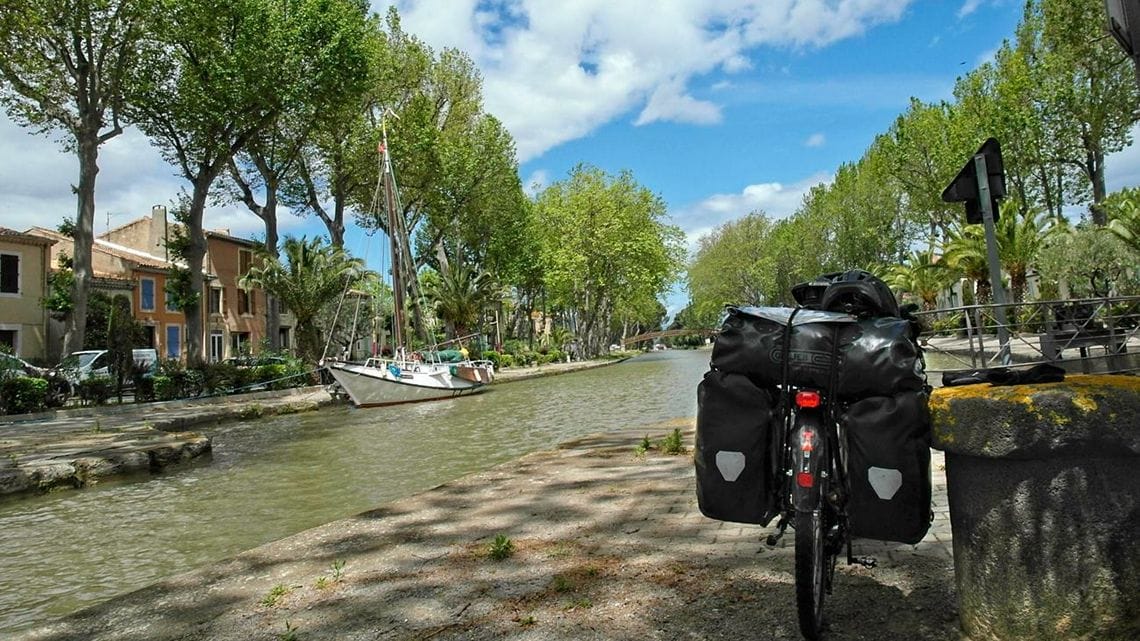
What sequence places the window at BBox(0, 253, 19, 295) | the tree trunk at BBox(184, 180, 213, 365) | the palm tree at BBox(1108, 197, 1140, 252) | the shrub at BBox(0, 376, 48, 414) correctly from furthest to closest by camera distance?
the window at BBox(0, 253, 19, 295) → the tree trunk at BBox(184, 180, 213, 365) → the palm tree at BBox(1108, 197, 1140, 252) → the shrub at BBox(0, 376, 48, 414)

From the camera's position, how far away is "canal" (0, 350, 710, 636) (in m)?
6.67

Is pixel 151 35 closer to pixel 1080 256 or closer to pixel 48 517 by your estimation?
pixel 48 517

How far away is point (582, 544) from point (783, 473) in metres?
2.03

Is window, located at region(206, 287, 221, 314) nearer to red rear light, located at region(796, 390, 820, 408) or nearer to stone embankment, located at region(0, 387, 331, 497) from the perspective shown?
stone embankment, located at region(0, 387, 331, 497)

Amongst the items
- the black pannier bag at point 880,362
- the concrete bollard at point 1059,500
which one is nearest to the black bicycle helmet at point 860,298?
the black pannier bag at point 880,362

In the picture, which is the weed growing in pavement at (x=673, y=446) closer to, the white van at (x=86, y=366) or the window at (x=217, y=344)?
the white van at (x=86, y=366)

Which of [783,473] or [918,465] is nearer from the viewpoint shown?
[918,465]

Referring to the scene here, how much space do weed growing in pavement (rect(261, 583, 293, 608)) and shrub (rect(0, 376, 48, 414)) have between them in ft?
62.2

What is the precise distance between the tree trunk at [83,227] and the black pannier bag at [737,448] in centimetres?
2508

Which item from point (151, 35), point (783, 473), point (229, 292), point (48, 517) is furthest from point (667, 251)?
point (783, 473)

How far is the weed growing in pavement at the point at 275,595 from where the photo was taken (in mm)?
4164

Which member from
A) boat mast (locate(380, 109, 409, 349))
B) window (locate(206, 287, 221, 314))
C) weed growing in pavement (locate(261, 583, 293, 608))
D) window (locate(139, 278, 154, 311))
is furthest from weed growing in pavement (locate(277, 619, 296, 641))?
window (locate(206, 287, 221, 314))

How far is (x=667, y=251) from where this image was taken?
70.1m

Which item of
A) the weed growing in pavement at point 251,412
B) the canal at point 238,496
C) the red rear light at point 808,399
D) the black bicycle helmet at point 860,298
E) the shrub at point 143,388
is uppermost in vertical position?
the black bicycle helmet at point 860,298
